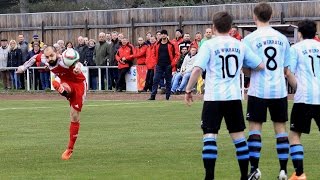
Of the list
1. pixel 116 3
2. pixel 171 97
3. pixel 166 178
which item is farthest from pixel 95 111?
pixel 116 3

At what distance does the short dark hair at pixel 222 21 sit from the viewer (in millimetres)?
12086

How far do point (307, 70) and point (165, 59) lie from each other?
17.1 metres

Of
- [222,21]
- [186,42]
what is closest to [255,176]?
[222,21]

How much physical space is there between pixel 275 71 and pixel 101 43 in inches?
917

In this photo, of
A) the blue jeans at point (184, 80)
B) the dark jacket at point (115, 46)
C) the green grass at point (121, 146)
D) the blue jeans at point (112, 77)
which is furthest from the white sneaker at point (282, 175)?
the blue jeans at point (112, 77)

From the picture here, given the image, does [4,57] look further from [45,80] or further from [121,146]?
[121,146]

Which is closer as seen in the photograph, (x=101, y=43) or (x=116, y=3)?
(x=101, y=43)

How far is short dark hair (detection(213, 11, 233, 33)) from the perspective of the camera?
Result: 39.7 ft

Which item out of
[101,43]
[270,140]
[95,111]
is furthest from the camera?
[101,43]

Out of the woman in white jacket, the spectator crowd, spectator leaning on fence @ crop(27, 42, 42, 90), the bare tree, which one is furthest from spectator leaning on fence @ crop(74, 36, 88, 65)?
the bare tree

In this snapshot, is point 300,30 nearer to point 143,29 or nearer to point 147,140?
point 147,140

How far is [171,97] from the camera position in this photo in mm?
31469

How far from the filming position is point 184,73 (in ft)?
103

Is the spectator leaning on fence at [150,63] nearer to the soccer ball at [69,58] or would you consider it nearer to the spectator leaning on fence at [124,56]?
the spectator leaning on fence at [124,56]
